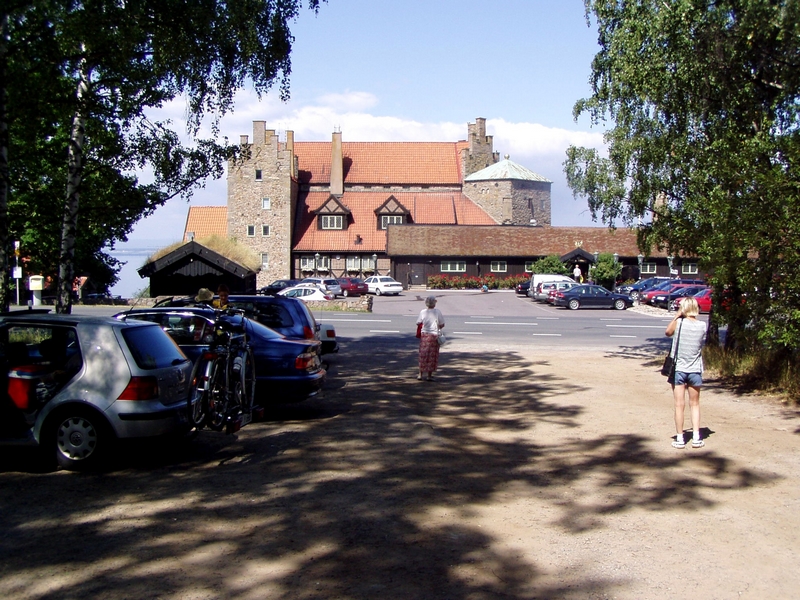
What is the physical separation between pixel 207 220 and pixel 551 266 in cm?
3839

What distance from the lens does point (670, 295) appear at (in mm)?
49375

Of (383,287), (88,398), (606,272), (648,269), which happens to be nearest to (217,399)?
(88,398)

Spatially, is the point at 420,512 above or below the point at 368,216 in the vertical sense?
below

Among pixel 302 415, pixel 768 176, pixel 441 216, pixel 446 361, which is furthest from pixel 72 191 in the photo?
pixel 441 216

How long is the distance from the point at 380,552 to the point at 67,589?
2077mm

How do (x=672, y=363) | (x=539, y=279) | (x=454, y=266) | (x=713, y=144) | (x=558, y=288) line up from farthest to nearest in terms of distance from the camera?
1. (x=454, y=266)
2. (x=539, y=279)
3. (x=558, y=288)
4. (x=713, y=144)
5. (x=672, y=363)

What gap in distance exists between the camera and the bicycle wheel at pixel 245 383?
9.31m

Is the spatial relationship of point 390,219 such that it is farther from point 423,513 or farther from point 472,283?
point 423,513

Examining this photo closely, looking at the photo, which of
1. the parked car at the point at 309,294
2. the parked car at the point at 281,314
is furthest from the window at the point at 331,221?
the parked car at the point at 281,314

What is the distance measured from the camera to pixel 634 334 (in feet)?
101

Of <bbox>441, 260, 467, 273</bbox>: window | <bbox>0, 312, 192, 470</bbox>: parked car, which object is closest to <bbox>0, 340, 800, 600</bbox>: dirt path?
<bbox>0, 312, 192, 470</bbox>: parked car

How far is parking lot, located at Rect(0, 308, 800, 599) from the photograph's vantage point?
557 cm

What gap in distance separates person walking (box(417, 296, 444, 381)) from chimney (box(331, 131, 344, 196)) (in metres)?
71.8

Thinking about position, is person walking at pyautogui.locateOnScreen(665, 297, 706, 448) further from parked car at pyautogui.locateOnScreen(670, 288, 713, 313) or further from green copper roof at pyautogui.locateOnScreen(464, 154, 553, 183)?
green copper roof at pyautogui.locateOnScreen(464, 154, 553, 183)
